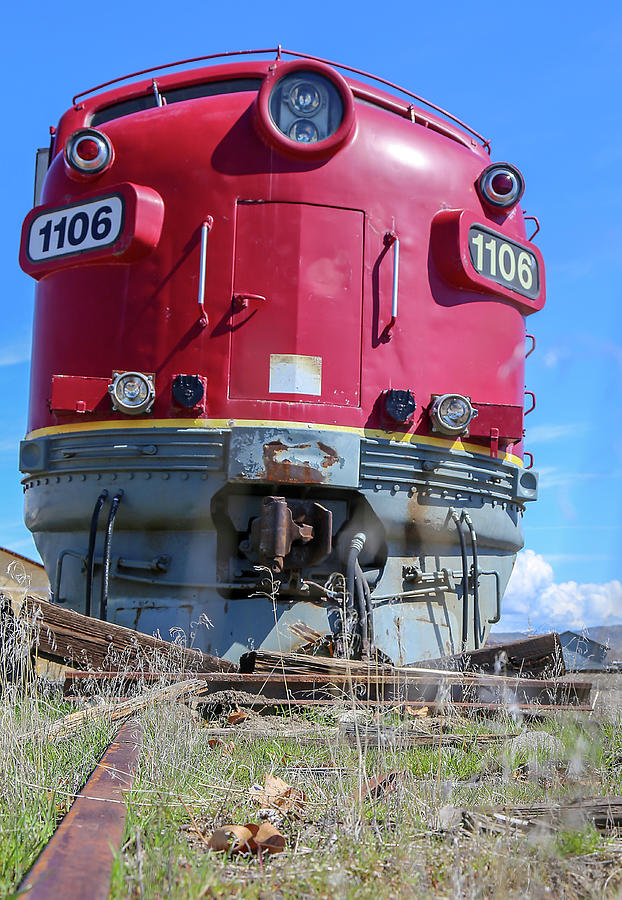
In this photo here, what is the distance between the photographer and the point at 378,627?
5.73 m

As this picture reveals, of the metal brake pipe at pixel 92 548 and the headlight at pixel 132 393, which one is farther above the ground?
the headlight at pixel 132 393

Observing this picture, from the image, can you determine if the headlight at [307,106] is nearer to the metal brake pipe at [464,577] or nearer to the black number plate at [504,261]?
the black number plate at [504,261]

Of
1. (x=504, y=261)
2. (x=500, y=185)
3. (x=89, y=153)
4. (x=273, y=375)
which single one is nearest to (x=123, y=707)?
(x=273, y=375)

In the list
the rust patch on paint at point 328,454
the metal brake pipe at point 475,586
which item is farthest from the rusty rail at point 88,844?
the metal brake pipe at point 475,586

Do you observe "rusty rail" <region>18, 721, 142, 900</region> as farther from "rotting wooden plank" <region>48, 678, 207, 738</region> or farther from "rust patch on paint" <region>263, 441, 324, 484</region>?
"rust patch on paint" <region>263, 441, 324, 484</region>

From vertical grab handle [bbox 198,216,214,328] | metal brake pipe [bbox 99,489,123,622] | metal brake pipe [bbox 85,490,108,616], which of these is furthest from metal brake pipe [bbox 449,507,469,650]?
metal brake pipe [bbox 85,490,108,616]

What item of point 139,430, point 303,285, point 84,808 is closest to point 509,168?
point 303,285

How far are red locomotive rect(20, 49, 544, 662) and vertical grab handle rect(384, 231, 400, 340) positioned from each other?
0.05 feet

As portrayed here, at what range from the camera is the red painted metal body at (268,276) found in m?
5.94

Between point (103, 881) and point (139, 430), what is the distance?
4438mm

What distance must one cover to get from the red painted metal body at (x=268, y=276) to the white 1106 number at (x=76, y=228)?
0.09 m

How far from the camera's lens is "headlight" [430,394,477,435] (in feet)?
19.9

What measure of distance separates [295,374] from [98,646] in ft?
7.28

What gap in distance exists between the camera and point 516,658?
530 centimetres
